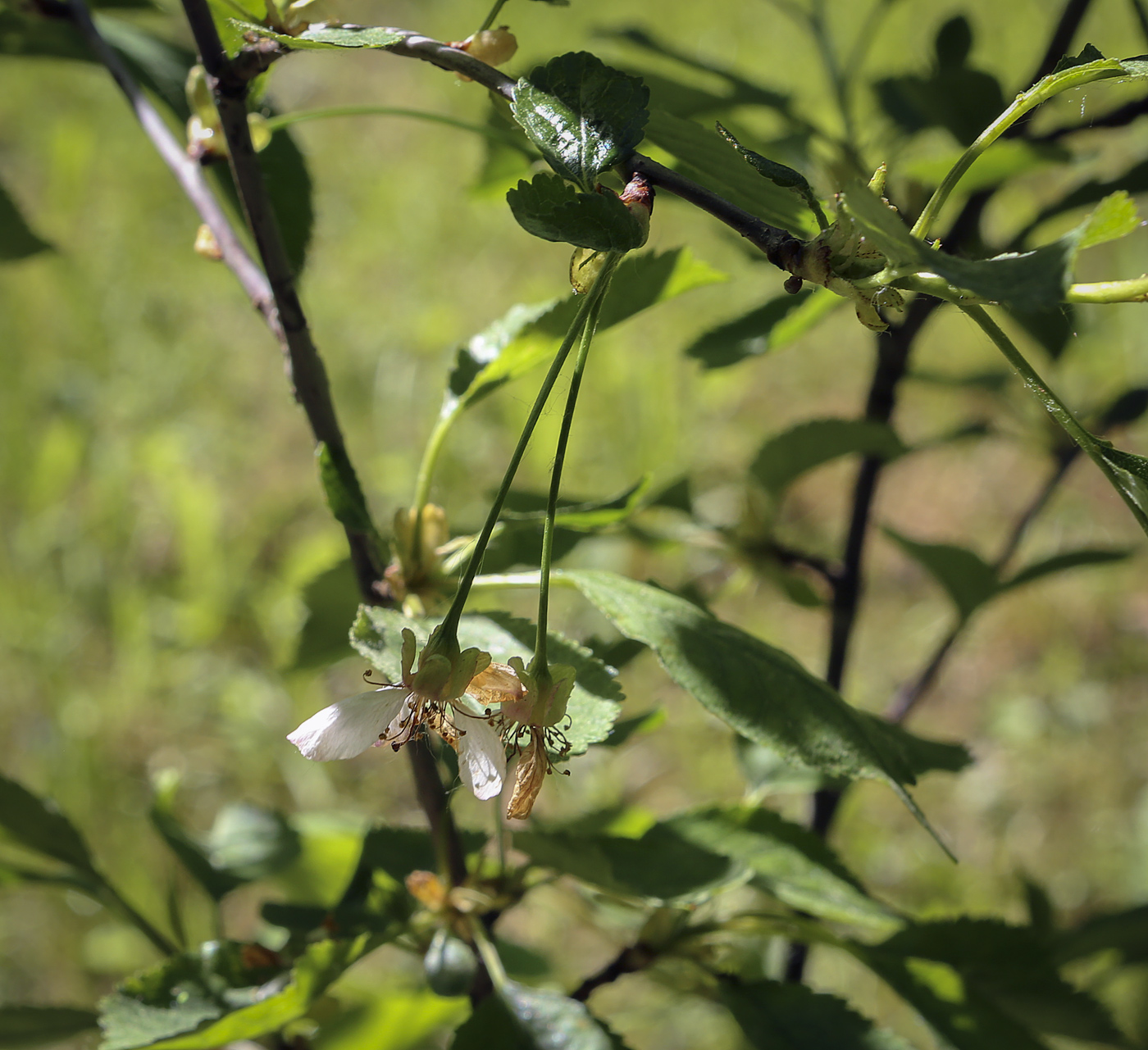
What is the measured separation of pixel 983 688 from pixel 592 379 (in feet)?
3.88

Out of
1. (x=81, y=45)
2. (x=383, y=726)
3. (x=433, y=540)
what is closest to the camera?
(x=383, y=726)

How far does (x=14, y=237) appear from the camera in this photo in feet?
2.97

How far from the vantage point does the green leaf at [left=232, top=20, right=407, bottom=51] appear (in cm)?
50

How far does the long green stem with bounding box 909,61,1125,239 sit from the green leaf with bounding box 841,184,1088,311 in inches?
2.3

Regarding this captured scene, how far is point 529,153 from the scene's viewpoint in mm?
818

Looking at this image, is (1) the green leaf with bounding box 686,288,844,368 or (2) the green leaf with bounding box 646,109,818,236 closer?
(2) the green leaf with bounding box 646,109,818,236

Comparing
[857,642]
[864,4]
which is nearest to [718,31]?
[864,4]

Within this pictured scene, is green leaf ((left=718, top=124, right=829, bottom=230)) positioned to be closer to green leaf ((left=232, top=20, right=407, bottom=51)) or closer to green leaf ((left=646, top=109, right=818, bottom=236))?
green leaf ((left=646, top=109, right=818, bottom=236))

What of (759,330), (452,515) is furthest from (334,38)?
(452,515)

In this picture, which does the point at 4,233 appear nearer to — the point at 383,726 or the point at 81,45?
the point at 81,45

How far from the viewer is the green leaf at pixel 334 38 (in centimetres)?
50

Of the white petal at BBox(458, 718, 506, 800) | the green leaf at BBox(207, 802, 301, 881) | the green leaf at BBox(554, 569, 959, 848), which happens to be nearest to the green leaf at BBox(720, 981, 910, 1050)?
the green leaf at BBox(554, 569, 959, 848)

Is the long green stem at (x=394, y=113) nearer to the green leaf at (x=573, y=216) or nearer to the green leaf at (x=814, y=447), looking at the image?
the green leaf at (x=573, y=216)

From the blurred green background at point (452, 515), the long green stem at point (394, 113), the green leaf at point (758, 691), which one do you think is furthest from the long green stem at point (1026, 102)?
the blurred green background at point (452, 515)
